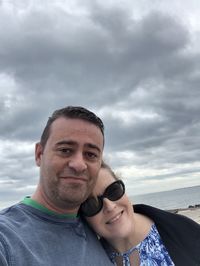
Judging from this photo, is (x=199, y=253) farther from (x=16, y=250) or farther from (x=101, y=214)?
(x=16, y=250)

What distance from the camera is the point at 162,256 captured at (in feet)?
9.59

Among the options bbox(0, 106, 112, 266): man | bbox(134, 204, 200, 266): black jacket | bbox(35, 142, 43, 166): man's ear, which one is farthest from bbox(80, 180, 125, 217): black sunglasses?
Answer: bbox(35, 142, 43, 166): man's ear

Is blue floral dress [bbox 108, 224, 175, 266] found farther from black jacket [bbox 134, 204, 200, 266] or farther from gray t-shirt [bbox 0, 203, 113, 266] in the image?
gray t-shirt [bbox 0, 203, 113, 266]

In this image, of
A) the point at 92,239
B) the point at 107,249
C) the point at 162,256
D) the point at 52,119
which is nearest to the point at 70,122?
the point at 52,119

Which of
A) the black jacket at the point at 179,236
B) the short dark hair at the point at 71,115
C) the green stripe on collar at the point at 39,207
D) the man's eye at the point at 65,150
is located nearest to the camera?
the green stripe on collar at the point at 39,207

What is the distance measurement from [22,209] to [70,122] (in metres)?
0.77

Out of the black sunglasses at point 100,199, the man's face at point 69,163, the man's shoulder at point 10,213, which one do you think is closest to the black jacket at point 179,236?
the black sunglasses at point 100,199

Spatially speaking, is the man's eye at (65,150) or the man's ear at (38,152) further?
the man's ear at (38,152)

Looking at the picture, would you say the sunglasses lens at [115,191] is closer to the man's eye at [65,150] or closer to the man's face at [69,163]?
the man's face at [69,163]

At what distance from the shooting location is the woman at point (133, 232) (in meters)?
2.92

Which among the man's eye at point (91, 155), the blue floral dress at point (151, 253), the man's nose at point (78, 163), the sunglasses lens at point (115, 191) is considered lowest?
→ the blue floral dress at point (151, 253)

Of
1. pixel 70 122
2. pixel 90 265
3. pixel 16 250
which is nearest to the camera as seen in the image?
pixel 16 250

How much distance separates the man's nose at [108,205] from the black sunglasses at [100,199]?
0.09 ft

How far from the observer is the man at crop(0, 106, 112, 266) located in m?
2.31
